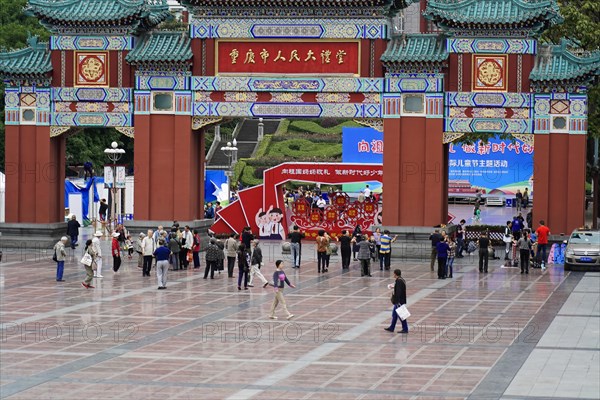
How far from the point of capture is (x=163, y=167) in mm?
46469

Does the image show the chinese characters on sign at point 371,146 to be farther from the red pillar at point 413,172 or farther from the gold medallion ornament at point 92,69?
the gold medallion ornament at point 92,69

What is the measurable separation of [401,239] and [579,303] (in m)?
13.3

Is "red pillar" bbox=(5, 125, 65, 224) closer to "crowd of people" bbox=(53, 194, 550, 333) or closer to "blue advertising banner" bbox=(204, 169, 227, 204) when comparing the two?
"crowd of people" bbox=(53, 194, 550, 333)

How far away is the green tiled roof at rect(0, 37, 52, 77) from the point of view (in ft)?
153

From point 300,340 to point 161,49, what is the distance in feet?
75.5

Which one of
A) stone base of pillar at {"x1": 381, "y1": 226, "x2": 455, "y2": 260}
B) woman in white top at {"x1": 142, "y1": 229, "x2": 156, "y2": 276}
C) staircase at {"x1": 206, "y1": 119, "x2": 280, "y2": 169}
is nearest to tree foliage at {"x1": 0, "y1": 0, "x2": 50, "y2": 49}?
staircase at {"x1": 206, "y1": 119, "x2": 280, "y2": 169}

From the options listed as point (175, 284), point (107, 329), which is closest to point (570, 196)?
point (175, 284)

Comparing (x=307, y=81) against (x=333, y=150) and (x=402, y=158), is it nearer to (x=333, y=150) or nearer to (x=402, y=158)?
(x=402, y=158)

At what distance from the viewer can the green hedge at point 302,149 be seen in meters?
94.4

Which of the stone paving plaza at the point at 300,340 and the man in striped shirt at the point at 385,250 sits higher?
the man in striped shirt at the point at 385,250

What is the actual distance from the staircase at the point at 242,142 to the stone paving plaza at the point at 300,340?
190ft

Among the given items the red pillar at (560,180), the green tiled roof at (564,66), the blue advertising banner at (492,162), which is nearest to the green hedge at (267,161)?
the blue advertising banner at (492,162)

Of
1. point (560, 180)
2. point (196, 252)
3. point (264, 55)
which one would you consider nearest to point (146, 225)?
point (196, 252)

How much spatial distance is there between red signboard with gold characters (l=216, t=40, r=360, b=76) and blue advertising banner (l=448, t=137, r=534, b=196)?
62.3 ft
